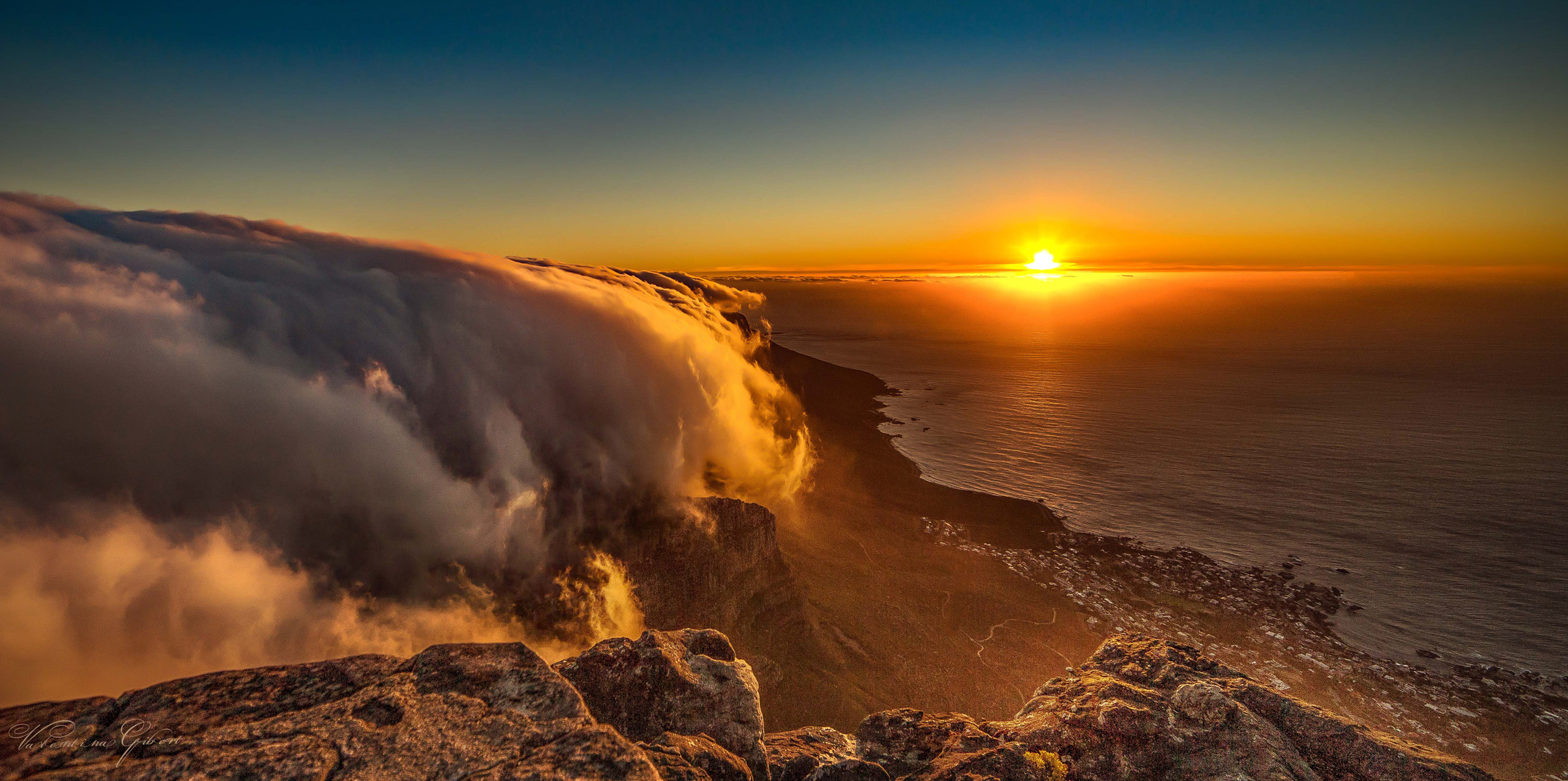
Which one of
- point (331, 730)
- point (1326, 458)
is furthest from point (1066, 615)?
point (1326, 458)

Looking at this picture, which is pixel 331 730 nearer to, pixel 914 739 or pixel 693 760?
pixel 693 760

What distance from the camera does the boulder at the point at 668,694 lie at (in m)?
8.66

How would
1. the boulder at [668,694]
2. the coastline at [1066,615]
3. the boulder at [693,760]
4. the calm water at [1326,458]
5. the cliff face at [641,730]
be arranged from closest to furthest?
the cliff face at [641,730] → the boulder at [693,760] → the boulder at [668,694] → the coastline at [1066,615] → the calm water at [1326,458]

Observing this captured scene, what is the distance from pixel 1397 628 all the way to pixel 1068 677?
30761 millimetres

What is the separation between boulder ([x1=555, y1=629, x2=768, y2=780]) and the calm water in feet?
113

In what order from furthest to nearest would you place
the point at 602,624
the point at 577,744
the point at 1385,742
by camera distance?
the point at 602,624 → the point at 1385,742 → the point at 577,744

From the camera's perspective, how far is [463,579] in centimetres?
2672

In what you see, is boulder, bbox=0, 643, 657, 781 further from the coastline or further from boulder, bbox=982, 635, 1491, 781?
the coastline

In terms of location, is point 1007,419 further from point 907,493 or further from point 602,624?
point 602,624

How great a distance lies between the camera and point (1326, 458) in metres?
53.5

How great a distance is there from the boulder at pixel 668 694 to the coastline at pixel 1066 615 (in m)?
17.3

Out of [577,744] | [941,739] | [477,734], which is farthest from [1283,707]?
[477,734]

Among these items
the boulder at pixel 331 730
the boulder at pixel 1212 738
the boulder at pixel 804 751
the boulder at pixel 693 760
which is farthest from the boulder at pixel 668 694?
the boulder at pixel 1212 738

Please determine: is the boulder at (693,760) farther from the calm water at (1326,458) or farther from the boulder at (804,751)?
the calm water at (1326,458)
